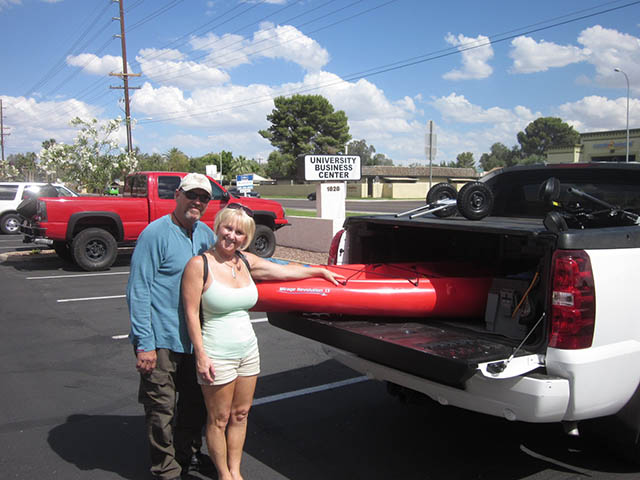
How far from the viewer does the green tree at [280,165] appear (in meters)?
72.6

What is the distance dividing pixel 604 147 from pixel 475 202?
4818 cm

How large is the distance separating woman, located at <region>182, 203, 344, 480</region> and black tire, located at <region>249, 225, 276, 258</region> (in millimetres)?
9958

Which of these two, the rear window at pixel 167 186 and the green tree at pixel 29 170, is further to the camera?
the green tree at pixel 29 170

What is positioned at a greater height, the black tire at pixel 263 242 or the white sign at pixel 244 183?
the white sign at pixel 244 183

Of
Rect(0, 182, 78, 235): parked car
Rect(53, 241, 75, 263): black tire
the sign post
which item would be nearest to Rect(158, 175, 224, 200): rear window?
the sign post

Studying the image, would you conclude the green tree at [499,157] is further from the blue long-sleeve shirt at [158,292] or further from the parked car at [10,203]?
the blue long-sleeve shirt at [158,292]

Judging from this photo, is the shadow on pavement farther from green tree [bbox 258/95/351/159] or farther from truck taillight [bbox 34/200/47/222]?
green tree [bbox 258/95/351/159]

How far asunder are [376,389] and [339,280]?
1629 millimetres

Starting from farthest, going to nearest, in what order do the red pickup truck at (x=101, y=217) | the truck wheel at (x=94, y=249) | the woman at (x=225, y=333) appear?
the truck wheel at (x=94, y=249)
the red pickup truck at (x=101, y=217)
the woman at (x=225, y=333)

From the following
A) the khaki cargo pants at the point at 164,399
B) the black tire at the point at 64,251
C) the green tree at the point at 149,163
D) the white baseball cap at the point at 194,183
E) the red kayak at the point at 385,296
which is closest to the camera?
the khaki cargo pants at the point at 164,399

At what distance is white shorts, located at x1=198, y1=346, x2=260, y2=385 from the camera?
288cm

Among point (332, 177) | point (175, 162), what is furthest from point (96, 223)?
point (175, 162)

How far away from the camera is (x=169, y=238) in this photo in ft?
10.2

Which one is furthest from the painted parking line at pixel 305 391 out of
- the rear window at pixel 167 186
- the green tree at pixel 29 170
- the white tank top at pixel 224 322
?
the green tree at pixel 29 170
